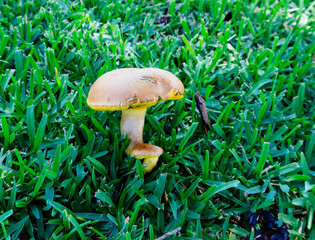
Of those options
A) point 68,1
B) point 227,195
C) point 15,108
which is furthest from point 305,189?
point 68,1

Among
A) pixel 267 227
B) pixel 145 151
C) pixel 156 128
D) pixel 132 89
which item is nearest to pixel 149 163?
pixel 145 151

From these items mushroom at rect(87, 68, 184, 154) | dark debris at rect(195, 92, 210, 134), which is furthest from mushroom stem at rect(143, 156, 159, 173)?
dark debris at rect(195, 92, 210, 134)

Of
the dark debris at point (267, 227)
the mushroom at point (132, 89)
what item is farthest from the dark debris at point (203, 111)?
the dark debris at point (267, 227)

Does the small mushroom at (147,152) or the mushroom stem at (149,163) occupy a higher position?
the small mushroom at (147,152)

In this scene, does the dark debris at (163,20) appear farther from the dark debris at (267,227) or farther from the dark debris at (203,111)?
the dark debris at (267,227)

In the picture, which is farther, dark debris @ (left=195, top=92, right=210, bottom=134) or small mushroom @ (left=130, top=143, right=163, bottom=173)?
dark debris @ (left=195, top=92, right=210, bottom=134)

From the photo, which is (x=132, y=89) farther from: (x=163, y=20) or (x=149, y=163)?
(x=163, y=20)

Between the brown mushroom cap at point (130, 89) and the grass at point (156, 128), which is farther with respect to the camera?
the grass at point (156, 128)

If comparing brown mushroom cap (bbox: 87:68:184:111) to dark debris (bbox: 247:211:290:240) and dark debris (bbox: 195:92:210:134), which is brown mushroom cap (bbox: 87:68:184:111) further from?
dark debris (bbox: 247:211:290:240)
